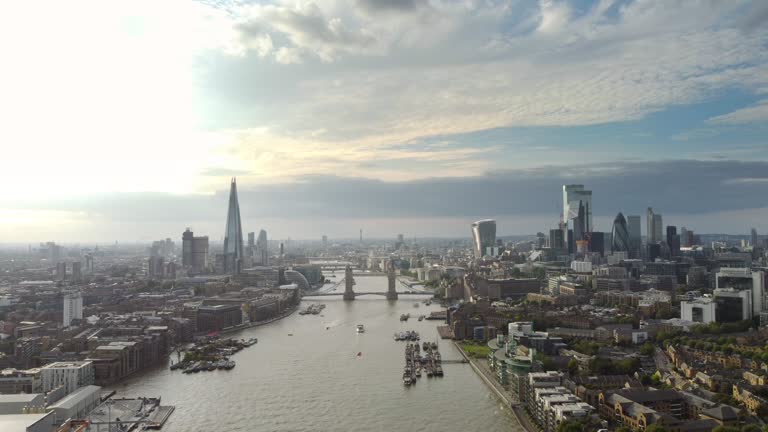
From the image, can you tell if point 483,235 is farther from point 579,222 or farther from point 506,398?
point 506,398

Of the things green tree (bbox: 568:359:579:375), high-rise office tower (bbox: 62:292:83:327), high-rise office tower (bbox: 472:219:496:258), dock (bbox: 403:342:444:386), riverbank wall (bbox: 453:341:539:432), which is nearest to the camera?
riverbank wall (bbox: 453:341:539:432)

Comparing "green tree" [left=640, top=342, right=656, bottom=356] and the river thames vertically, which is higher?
"green tree" [left=640, top=342, right=656, bottom=356]

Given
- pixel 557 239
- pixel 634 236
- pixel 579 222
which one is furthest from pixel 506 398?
pixel 634 236

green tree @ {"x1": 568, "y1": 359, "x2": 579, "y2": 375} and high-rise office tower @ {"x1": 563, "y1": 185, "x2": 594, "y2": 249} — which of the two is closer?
green tree @ {"x1": 568, "y1": 359, "x2": 579, "y2": 375}

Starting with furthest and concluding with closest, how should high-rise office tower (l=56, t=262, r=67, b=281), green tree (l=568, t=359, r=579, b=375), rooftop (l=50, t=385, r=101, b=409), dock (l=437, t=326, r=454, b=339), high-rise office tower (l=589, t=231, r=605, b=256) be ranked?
high-rise office tower (l=589, t=231, r=605, b=256) < high-rise office tower (l=56, t=262, r=67, b=281) < dock (l=437, t=326, r=454, b=339) < green tree (l=568, t=359, r=579, b=375) < rooftop (l=50, t=385, r=101, b=409)

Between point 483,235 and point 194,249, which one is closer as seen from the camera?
point 194,249

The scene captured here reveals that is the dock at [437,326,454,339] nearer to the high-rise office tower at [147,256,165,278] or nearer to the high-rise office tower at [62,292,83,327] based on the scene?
the high-rise office tower at [62,292,83,327]

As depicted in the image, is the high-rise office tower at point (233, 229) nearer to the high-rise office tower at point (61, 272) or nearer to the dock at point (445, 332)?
the high-rise office tower at point (61, 272)

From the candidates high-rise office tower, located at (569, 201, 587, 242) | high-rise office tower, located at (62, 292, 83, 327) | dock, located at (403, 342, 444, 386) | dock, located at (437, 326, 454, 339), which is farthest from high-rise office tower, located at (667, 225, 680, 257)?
high-rise office tower, located at (62, 292, 83, 327)
